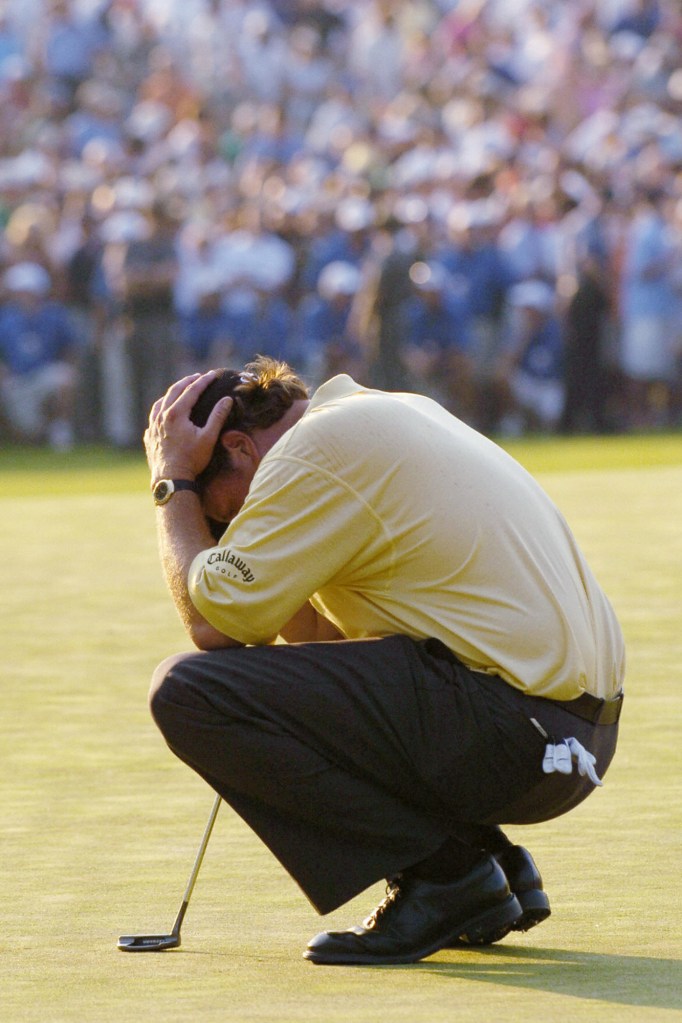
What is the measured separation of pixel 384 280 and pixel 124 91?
15.9ft

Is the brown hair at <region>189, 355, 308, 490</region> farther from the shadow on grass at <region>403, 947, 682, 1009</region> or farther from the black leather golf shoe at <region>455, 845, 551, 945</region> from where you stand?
the shadow on grass at <region>403, 947, 682, 1009</region>

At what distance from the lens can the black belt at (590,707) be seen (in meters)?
4.01

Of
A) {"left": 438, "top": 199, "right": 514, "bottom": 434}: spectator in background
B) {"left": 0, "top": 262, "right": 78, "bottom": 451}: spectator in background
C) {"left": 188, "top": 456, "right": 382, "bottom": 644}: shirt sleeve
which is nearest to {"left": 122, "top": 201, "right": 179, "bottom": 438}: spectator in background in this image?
{"left": 0, "top": 262, "right": 78, "bottom": 451}: spectator in background

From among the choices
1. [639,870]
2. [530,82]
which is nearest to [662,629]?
[639,870]

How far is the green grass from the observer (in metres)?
3.63

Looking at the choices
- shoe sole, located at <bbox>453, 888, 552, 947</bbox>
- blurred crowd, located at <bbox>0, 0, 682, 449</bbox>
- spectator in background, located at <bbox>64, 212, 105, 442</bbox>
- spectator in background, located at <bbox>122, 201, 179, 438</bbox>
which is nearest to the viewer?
shoe sole, located at <bbox>453, 888, 552, 947</bbox>

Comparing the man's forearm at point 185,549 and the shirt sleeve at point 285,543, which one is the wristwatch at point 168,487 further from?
the shirt sleeve at point 285,543

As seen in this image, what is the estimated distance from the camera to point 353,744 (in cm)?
393

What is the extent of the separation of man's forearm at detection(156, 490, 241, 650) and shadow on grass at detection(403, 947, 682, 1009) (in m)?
0.72

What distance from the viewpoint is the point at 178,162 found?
803 inches

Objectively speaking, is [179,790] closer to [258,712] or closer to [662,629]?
[258,712]

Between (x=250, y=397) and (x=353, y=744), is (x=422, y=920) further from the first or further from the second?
(x=250, y=397)

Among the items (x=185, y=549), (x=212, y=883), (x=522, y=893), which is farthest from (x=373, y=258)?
(x=522, y=893)

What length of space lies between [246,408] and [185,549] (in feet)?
0.97
